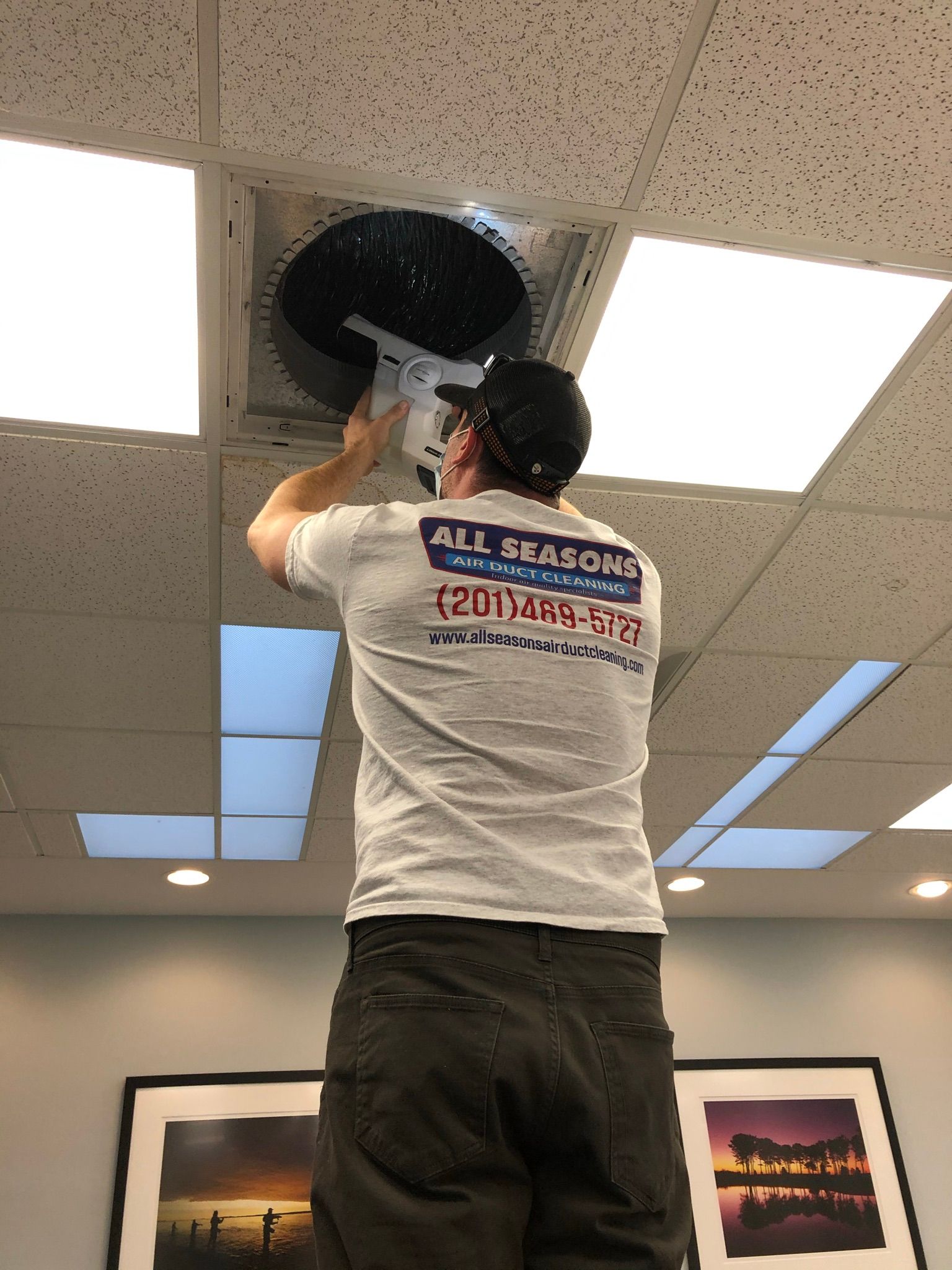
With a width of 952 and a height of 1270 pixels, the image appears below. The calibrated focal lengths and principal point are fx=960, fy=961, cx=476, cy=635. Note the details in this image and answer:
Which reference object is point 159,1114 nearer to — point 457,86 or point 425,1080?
point 425,1080

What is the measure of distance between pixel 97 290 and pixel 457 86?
25.9 inches

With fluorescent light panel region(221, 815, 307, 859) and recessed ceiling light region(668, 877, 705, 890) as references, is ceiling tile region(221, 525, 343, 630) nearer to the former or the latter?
fluorescent light panel region(221, 815, 307, 859)

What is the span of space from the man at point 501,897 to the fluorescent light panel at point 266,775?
6.00ft

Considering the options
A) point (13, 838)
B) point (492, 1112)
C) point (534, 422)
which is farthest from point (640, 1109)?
point (13, 838)

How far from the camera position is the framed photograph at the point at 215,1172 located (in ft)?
11.8

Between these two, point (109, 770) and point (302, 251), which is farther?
point (109, 770)

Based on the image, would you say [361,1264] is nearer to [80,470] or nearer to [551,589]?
[551,589]

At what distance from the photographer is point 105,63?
3.89 ft

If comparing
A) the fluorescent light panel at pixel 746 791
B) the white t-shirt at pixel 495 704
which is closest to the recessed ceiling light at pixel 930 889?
the fluorescent light panel at pixel 746 791

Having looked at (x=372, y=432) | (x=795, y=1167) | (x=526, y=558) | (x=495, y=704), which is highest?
(x=372, y=432)

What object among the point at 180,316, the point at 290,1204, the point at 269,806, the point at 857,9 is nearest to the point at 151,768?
the point at 269,806

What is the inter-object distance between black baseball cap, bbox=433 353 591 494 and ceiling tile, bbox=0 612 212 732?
4.43 ft

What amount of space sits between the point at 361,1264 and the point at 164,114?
1.31 m

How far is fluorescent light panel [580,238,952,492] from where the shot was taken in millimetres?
1552
